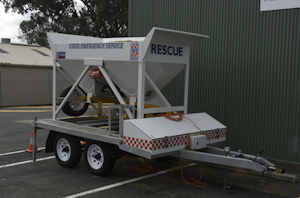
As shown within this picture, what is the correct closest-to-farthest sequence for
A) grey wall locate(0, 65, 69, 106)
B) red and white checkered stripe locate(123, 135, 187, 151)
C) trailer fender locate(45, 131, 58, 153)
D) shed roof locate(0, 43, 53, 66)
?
1. red and white checkered stripe locate(123, 135, 187, 151)
2. trailer fender locate(45, 131, 58, 153)
3. grey wall locate(0, 65, 69, 106)
4. shed roof locate(0, 43, 53, 66)

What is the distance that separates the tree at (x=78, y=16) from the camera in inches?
1328

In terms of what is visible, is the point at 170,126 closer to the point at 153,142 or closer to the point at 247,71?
the point at 153,142

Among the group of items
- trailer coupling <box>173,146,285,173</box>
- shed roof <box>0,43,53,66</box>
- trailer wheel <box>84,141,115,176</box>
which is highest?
shed roof <box>0,43,53,66</box>

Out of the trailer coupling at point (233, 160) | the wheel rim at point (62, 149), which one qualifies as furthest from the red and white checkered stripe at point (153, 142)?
the wheel rim at point (62, 149)

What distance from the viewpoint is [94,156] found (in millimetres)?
7441

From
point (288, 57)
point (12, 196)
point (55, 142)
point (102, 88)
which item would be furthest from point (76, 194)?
point (288, 57)

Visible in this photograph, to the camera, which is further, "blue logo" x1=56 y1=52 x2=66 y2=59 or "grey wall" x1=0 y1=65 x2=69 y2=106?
"grey wall" x1=0 y1=65 x2=69 y2=106

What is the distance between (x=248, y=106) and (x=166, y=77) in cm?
232

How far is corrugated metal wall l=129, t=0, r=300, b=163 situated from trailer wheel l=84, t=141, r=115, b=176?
3386mm

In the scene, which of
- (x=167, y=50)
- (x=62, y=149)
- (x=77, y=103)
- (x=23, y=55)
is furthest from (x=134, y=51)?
(x=23, y=55)

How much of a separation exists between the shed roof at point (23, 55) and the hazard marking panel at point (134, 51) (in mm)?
16853

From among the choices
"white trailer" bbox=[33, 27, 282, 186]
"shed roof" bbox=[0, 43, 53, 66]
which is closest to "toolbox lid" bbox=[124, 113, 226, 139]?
"white trailer" bbox=[33, 27, 282, 186]

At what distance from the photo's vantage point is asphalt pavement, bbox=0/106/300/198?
21.5 ft

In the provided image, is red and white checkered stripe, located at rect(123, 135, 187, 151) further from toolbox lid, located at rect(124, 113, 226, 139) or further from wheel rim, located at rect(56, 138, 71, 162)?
wheel rim, located at rect(56, 138, 71, 162)
